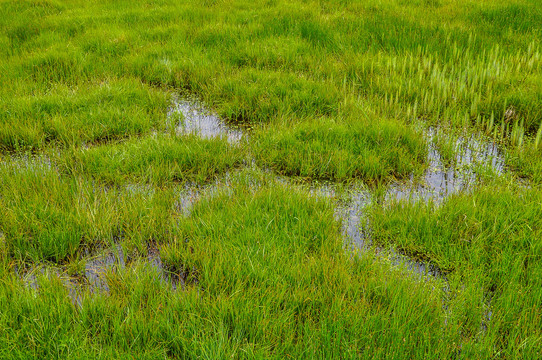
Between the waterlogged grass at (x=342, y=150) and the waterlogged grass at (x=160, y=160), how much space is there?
39 cm

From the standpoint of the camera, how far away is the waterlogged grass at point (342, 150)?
377cm

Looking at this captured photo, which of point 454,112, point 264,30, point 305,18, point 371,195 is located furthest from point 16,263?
point 305,18

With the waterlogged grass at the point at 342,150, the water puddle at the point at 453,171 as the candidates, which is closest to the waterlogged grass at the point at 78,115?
the waterlogged grass at the point at 342,150

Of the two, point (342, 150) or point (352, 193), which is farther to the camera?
point (342, 150)

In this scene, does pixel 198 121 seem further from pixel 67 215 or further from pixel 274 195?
pixel 67 215

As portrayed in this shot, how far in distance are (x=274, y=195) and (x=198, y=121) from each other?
2.04 metres

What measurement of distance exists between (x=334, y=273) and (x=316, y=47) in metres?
4.79

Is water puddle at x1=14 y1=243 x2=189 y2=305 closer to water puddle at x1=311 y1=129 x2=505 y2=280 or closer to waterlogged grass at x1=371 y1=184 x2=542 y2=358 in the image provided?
water puddle at x1=311 y1=129 x2=505 y2=280

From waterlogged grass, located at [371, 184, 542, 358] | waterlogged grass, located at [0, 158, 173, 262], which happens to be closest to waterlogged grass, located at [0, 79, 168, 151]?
waterlogged grass, located at [0, 158, 173, 262]

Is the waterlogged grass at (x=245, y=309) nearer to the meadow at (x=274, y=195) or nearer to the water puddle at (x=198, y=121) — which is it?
the meadow at (x=274, y=195)

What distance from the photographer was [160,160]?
151 inches

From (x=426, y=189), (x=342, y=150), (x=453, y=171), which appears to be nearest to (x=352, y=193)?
(x=342, y=150)

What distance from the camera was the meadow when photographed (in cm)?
Answer: 212

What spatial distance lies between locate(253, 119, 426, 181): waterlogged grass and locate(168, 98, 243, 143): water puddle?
43 centimetres
